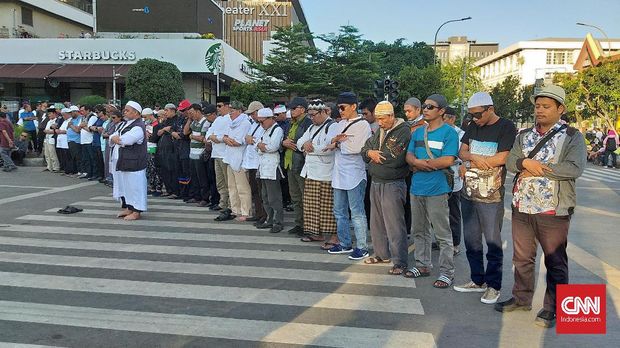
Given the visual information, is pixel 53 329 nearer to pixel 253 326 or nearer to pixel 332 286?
pixel 253 326

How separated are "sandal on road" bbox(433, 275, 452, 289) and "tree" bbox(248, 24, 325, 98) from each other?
2724cm

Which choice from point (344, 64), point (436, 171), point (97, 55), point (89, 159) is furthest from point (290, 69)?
point (436, 171)

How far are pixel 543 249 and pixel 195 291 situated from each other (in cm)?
333

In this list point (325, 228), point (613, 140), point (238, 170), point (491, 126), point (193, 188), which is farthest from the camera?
point (613, 140)

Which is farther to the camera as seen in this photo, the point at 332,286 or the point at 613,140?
the point at 613,140

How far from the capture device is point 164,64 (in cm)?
2566

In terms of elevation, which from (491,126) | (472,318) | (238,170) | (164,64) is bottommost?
(472,318)

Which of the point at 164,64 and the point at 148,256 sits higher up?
the point at 164,64

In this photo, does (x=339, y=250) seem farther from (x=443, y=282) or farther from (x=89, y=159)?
(x=89, y=159)

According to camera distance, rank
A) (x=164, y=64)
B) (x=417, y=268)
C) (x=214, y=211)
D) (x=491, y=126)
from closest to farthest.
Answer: (x=491, y=126), (x=417, y=268), (x=214, y=211), (x=164, y=64)

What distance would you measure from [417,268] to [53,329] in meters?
3.74

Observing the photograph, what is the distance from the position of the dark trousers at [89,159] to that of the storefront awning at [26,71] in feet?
63.7

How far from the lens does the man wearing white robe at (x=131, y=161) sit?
8484mm

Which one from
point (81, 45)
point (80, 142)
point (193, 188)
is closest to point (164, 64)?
point (81, 45)
